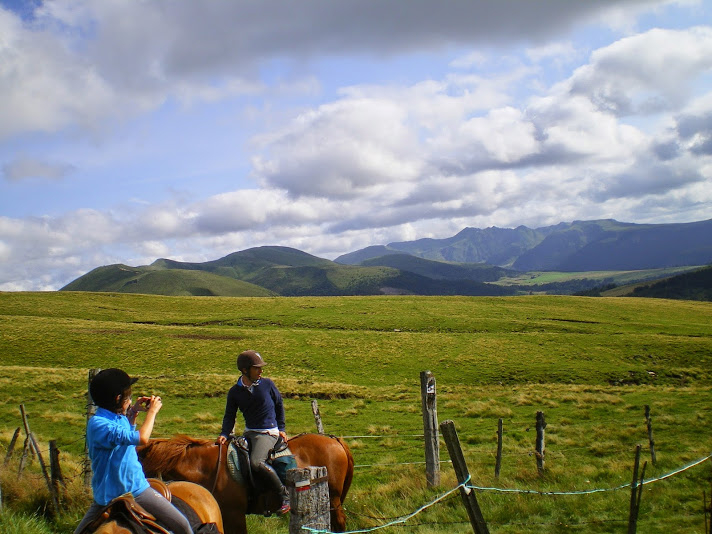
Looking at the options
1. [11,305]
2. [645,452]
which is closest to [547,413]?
[645,452]

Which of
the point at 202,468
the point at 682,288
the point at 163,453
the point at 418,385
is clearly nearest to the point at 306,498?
the point at 202,468

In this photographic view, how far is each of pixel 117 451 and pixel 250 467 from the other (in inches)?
112

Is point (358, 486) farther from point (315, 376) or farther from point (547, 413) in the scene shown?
point (315, 376)

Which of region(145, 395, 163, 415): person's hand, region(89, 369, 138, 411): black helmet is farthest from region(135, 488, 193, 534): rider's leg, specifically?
region(89, 369, 138, 411): black helmet

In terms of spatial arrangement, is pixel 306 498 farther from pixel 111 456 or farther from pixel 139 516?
pixel 111 456

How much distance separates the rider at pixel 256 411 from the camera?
685 centimetres

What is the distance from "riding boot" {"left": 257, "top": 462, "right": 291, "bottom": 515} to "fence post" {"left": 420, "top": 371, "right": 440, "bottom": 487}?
13.0 ft

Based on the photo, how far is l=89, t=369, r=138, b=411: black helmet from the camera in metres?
4.10

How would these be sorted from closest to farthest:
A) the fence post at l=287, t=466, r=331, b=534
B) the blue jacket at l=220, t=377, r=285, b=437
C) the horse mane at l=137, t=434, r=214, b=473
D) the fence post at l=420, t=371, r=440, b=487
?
the fence post at l=287, t=466, r=331, b=534 < the horse mane at l=137, t=434, r=214, b=473 < the blue jacket at l=220, t=377, r=285, b=437 < the fence post at l=420, t=371, r=440, b=487

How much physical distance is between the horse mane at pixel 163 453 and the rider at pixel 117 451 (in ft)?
7.23

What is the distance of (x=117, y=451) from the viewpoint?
4.29 m

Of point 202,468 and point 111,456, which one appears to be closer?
point 111,456

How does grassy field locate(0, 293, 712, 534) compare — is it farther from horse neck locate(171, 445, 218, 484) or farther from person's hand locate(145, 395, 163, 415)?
person's hand locate(145, 395, 163, 415)

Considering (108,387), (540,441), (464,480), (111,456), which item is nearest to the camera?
(108,387)
